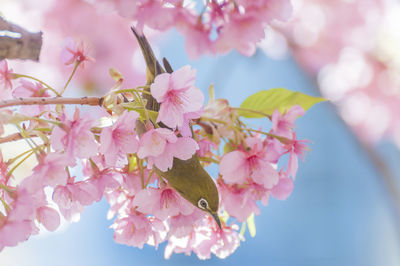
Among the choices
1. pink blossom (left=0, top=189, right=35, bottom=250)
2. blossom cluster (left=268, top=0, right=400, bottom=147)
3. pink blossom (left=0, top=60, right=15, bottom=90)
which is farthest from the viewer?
blossom cluster (left=268, top=0, right=400, bottom=147)

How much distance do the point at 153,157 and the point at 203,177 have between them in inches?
1.8

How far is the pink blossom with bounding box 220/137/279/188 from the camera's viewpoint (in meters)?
0.35

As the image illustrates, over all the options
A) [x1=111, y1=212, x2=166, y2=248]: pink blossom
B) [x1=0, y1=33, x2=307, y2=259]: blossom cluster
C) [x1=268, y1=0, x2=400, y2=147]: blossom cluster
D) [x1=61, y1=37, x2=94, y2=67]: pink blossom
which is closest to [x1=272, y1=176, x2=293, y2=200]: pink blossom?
[x1=0, y1=33, x2=307, y2=259]: blossom cluster

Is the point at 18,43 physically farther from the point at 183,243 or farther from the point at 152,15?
the point at 183,243

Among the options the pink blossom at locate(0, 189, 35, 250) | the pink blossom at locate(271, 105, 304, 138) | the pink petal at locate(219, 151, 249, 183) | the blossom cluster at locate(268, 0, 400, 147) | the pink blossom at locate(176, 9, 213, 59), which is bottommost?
the pink blossom at locate(0, 189, 35, 250)

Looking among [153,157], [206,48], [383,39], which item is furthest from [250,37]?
[383,39]

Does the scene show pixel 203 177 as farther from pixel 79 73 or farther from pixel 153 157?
pixel 79 73

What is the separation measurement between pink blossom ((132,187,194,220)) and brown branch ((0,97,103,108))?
0.08m

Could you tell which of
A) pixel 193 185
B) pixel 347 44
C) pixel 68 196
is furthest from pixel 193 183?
pixel 347 44

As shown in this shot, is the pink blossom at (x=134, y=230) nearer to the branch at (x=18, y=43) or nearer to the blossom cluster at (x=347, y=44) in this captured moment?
the branch at (x=18, y=43)

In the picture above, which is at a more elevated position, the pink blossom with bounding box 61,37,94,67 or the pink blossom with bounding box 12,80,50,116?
the pink blossom with bounding box 61,37,94,67

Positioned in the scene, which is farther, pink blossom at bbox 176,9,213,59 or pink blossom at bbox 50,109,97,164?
pink blossom at bbox 176,9,213,59

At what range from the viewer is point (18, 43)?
348mm

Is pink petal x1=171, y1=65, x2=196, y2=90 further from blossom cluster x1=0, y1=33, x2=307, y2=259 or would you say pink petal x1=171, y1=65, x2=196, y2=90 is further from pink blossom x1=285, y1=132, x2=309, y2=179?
pink blossom x1=285, y1=132, x2=309, y2=179
